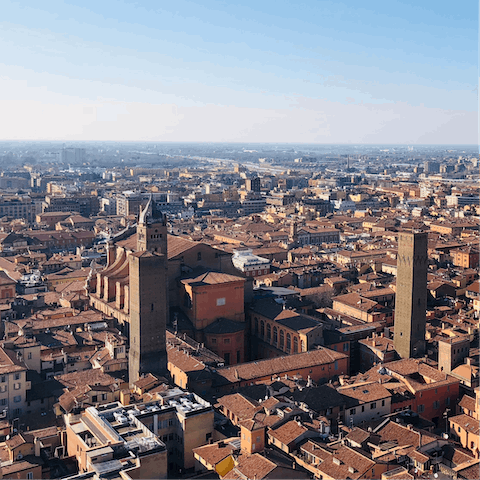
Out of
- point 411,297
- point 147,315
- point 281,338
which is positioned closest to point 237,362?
point 281,338

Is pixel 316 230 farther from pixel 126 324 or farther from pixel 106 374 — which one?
pixel 106 374

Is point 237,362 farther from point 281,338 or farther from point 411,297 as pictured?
point 411,297

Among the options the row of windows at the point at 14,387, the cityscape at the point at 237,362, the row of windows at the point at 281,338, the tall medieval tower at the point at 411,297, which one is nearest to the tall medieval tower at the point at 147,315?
the cityscape at the point at 237,362

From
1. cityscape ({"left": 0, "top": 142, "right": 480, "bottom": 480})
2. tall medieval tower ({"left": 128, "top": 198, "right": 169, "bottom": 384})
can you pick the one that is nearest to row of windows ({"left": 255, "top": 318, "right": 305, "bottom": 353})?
cityscape ({"left": 0, "top": 142, "right": 480, "bottom": 480})

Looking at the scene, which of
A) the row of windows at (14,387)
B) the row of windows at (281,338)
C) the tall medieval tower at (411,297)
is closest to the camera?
the row of windows at (14,387)

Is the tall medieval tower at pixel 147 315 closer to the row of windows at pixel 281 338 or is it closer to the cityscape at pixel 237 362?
the cityscape at pixel 237 362

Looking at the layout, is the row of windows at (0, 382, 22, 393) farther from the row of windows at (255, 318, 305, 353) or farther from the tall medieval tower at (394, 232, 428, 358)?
the tall medieval tower at (394, 232, 428, 358)

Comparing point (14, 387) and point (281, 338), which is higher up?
point (14, 387)

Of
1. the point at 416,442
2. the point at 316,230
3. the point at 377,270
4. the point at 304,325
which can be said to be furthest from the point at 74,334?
the point at 316,230
